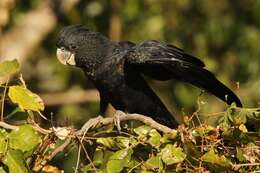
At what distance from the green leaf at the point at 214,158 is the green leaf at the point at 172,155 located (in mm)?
68

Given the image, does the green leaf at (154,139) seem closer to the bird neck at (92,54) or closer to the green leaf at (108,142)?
the green leaf at (108,142)

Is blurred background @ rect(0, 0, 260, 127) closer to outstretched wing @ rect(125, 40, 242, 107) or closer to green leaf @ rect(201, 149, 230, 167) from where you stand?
outstretched wing @ rect(125, 40, 242, 107)

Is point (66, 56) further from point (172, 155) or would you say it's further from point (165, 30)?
point (165, 30)

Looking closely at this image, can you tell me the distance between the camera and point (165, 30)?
7.07 metres

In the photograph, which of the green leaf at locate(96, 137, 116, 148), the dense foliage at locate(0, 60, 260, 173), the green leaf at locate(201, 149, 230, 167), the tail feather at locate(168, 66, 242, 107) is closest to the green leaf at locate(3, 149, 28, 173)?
the dense foliage at locate(0, 60, 260, 173)

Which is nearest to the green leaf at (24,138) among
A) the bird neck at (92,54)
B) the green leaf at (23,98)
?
the green leaf at (23,98)

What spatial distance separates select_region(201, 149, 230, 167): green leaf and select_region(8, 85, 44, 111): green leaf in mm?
579

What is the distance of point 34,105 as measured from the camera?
275 cm

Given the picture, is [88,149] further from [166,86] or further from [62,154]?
[166,86]

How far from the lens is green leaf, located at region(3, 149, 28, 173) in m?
2.56

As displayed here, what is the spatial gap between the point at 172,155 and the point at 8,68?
2.01 ft

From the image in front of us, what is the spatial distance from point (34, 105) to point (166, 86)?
457 centimetres

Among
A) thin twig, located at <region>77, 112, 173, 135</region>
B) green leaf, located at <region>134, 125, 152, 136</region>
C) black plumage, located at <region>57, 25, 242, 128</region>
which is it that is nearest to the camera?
green leaf, located at <region>134, 125, 152, 136</region>

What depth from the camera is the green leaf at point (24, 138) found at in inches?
102
